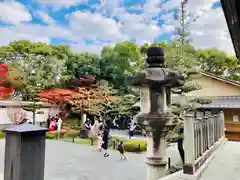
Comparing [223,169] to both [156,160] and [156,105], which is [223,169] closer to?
[156,160]

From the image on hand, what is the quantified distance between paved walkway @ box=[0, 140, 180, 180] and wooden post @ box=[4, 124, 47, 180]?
239 inches

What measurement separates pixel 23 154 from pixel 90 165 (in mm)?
7680

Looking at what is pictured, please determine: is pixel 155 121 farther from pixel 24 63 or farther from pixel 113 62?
pixel 24 63

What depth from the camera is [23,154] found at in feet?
4.46

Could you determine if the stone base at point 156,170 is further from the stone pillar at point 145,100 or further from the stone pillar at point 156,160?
the stone pillar at point 145,100

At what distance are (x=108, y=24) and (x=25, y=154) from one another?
20.7m

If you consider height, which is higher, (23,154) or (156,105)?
(156,105)

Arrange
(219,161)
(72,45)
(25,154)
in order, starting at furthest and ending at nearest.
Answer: (72,45), (219,161), (25,154)

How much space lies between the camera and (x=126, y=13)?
16.1 m

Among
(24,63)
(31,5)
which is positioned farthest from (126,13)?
(24,63)

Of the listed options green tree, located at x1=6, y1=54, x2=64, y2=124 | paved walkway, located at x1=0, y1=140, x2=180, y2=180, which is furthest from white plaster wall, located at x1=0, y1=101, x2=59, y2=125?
paved walkway, located at x1=0, y1=140, x2=180, y2=180

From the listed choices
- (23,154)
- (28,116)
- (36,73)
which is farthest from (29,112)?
(23,154)

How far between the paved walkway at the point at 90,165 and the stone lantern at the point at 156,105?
468 centimetres

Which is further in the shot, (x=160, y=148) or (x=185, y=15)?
(x=185, y=15)
